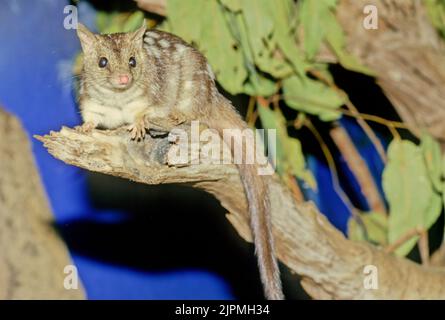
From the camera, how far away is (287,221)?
316cm

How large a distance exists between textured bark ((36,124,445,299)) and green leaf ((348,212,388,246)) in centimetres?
61

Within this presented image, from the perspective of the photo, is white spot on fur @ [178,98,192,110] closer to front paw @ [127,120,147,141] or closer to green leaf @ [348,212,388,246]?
front paw @ [127,120,147,141]

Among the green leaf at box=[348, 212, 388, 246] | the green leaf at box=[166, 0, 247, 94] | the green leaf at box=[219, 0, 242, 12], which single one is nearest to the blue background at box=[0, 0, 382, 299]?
the green leaf at box=[348, 212, 388, 246]

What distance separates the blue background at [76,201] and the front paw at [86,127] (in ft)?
2.04

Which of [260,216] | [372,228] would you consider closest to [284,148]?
[372,228]

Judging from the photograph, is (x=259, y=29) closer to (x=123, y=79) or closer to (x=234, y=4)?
(x=234, y=4)

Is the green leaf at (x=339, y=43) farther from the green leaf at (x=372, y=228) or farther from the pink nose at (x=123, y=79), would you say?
the pink nose at (x=123, y=79)

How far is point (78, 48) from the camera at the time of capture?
3.85 m

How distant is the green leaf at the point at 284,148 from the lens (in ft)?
13.0

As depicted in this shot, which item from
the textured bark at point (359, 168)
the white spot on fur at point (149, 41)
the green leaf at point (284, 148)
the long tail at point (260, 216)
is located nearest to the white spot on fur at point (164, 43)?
the white spot on fur at point (149, 41)

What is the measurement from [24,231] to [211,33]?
4.77ft
